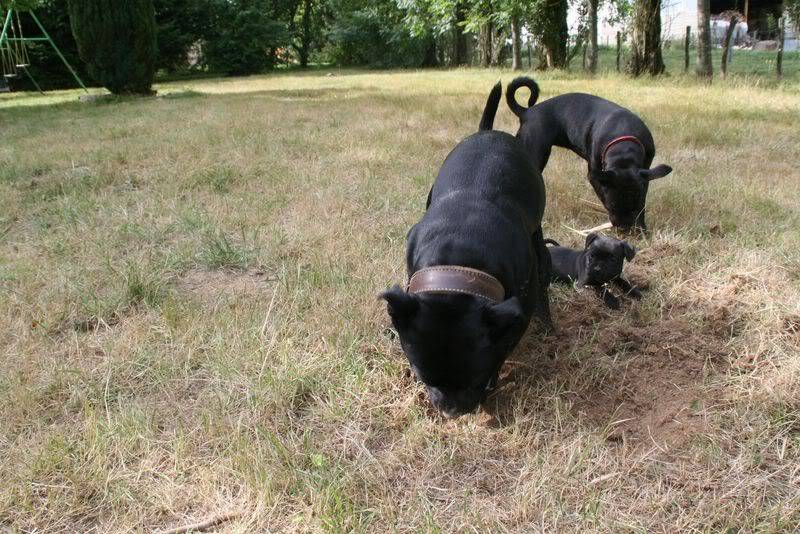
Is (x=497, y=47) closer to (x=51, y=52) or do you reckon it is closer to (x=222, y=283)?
(x=51, y=52)

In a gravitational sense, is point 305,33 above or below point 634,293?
above

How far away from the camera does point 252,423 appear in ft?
7.77

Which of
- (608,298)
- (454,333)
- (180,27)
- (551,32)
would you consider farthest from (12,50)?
(454,333)

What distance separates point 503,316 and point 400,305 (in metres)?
0.36

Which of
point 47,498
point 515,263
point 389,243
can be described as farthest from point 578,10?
point 47,498

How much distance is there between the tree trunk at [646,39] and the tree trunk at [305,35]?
1025 inches

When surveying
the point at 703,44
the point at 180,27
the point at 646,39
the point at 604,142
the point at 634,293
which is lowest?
the point at 634,293

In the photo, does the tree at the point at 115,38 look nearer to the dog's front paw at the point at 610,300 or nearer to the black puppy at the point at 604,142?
the black puppy at the point at 604,142

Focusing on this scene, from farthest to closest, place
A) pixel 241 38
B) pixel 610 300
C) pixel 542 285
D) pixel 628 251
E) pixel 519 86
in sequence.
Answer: pixel 241 38 < pixel 519 86 < pixel 628 251 < pixel 610 300 < pixel 542 285

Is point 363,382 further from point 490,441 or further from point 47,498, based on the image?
point 47,498

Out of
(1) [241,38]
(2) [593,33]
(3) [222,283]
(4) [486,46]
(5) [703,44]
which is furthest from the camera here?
(1) [241,38]

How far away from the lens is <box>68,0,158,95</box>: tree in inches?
576

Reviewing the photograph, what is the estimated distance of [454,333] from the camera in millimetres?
2039

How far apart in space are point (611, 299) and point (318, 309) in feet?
5.58
